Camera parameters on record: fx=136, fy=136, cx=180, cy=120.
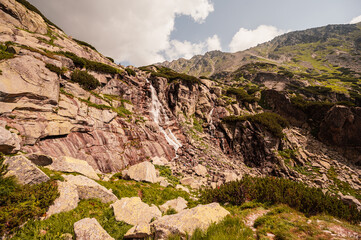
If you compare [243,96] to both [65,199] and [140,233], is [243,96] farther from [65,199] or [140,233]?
[65,199]

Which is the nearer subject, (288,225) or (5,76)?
(288,225)

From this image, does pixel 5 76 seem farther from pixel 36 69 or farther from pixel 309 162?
pixel 309 162

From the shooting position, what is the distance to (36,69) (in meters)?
19.2

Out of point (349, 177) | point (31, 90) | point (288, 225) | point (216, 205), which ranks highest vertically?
point (31, 90)

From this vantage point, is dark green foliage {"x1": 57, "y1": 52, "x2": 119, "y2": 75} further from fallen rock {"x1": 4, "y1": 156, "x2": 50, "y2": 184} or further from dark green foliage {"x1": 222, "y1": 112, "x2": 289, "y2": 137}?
dark green foliage {"x1": 222, "y1": 112, "x2": 289, "y2": 137}

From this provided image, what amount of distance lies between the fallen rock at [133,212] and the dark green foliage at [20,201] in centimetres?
313

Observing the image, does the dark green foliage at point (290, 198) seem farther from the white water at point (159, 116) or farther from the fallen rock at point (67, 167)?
the white water at point (159, 116)

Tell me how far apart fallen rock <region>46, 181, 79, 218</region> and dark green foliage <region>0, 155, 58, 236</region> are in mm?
285

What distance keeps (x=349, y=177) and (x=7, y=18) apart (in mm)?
84021

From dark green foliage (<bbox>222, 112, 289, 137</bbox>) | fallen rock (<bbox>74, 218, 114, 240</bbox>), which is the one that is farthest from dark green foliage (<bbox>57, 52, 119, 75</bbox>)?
fallen rock (<bbox>74, 218, 114, 240</bbox>)

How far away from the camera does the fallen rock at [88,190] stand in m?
8.34

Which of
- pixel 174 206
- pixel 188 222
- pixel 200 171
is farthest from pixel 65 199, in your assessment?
pixel 200 171

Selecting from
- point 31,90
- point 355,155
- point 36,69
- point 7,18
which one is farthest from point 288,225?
point 7,18

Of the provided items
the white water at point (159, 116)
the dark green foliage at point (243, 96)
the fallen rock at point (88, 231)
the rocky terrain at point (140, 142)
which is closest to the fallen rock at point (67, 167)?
the rocky terrain at point (140, 142)
